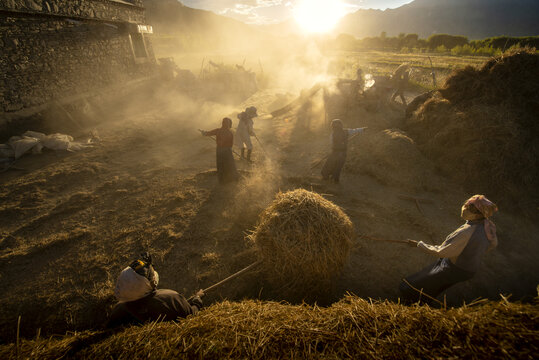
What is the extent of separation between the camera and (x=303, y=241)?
3.18 meters

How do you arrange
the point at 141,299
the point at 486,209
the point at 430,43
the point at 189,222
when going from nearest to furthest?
the point at 141,299 < the point at 486,209 < the point at 189,222 < the point at 430,43

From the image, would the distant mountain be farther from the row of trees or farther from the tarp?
the tarp

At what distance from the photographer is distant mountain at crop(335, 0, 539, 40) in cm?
10744

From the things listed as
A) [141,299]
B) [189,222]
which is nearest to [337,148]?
[189,222]

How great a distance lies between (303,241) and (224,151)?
4.20 m

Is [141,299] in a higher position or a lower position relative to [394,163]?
higher

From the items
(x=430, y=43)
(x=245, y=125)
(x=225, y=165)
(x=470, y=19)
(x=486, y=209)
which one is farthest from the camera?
(x=470, y=19)

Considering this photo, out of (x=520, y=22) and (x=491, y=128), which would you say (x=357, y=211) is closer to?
(x=491, y=128)

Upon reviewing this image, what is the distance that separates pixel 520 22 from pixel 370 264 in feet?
573

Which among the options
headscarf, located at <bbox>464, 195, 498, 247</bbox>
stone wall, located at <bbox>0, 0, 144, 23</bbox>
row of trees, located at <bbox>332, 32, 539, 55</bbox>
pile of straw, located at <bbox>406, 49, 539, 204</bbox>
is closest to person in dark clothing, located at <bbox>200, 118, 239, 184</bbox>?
headscarf, located at <bbox>464, 195, 498, 247</bbox>

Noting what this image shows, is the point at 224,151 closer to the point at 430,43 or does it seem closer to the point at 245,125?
the point at 245,125

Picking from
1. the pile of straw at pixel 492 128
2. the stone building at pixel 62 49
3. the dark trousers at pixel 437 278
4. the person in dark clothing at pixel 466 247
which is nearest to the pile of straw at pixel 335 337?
the person in dark clothing at pixel 466 247

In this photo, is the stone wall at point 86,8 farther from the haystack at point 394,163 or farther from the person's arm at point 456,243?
the person's arm at point 456,243

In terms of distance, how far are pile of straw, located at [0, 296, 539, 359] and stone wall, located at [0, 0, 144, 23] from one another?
1196cm
